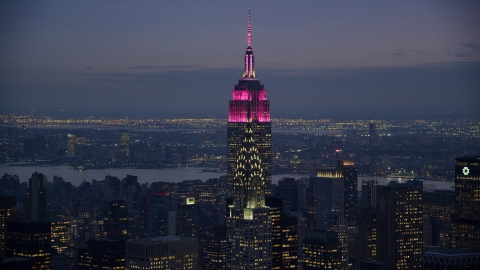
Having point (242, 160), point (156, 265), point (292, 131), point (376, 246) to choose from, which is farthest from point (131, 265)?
point (292, 131)

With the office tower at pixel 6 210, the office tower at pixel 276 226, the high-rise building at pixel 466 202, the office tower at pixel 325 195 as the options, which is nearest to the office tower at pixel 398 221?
the office tower at pixel 325 195

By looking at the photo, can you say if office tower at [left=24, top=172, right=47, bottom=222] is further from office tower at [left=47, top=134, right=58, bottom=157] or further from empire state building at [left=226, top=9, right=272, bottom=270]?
empire state building at [left=226, top=9, right=272, bottom=270]

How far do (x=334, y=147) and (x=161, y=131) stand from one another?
Result: 5.79m

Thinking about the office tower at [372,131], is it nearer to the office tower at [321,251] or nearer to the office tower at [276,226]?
the office tower at [321,251]

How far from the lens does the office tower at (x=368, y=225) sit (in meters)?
33.9

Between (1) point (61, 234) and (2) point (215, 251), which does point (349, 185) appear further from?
(2) point (215, 251)

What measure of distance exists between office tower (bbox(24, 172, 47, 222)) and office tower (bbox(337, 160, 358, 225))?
983 cm

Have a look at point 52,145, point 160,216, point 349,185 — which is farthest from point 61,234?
point 349,185

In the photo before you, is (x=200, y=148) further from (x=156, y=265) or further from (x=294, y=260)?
(x=156, y=265)

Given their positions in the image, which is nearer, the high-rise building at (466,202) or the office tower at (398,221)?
the high-rise building at (466,202)

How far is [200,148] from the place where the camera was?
40.0m

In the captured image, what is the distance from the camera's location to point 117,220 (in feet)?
124

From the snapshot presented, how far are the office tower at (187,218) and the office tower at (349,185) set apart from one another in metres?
5.09

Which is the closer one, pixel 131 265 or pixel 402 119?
pixel 131 265
